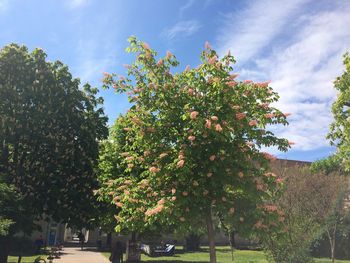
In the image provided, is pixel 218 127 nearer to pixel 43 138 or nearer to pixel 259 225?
pixel 259 225

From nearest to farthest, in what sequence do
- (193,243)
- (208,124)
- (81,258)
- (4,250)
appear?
(208,124) → (4,250) → (81,258) → (193,243)

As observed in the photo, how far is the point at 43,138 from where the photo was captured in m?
20.0

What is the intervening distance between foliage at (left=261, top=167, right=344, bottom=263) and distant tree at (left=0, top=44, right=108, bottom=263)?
980cm

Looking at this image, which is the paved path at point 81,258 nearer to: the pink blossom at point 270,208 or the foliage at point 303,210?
the foliage at point 303,210

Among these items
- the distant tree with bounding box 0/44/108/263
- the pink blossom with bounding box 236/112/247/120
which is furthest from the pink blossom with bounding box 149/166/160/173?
the distant tree with bounding box 0/44/108/263

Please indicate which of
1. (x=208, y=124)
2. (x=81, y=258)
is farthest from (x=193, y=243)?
(x=208, y=124)

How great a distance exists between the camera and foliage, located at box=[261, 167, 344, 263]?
63.5 ft

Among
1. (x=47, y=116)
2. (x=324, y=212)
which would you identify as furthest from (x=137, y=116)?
(x=324, y=212)

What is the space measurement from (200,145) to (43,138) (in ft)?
37.8

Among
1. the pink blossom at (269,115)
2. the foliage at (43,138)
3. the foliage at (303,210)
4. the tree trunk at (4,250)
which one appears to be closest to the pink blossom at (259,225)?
the pink blossom at (269,115)

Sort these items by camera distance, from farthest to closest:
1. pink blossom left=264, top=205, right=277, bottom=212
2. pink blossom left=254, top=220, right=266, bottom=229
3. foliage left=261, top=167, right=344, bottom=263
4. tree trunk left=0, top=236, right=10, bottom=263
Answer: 1. tree trunk left=0, top=236, right=10, bottom=263
2. foliage left=261, top=167, right=344, bottom=263
3. pink blossom left=264, top=205, right=277, bottom=212
4. pink blossom left=254, top=220, right=266, bottom=229

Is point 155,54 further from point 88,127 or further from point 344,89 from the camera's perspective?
point 344,89

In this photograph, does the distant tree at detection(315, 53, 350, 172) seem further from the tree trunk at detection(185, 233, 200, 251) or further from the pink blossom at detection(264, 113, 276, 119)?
the tree trunk at detection(185, 233, 200, 251)

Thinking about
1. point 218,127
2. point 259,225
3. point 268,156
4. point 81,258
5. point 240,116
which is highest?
point 240,116
